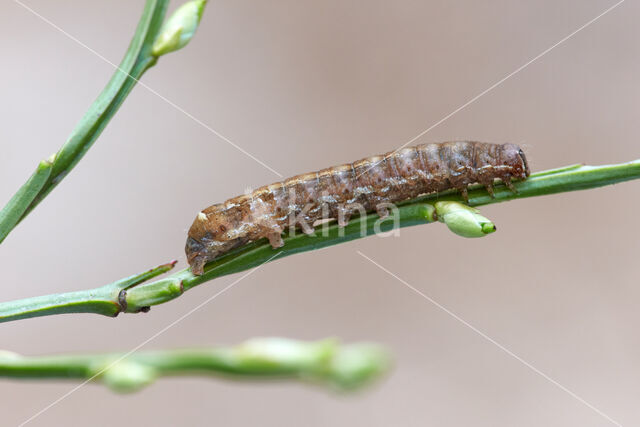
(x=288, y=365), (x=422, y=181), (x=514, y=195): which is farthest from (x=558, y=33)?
(x=288, y=365)

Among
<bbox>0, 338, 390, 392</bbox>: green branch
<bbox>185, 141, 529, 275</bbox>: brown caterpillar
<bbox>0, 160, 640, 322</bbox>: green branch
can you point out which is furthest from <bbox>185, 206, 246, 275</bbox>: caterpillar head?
<bbox>0, 338, 390, 392</bbox>: green branch

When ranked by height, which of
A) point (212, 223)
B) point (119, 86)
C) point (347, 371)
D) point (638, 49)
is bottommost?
point (347, 371)

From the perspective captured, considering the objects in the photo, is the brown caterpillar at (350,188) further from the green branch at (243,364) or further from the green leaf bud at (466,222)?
the green branch at (243,364)

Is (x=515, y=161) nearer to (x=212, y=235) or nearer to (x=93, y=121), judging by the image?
(x=212, y=235)

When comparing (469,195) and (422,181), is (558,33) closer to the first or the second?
(422,181)

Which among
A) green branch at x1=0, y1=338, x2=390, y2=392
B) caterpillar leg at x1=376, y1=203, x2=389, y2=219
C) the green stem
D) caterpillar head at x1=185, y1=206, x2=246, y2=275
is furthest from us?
caterpillar head at x1=185, y1=206, x2=246, y2=275

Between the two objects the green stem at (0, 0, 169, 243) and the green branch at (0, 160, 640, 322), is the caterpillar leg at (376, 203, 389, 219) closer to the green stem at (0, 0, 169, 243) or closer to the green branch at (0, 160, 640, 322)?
the green branch at (0, 160, 640, 322)
